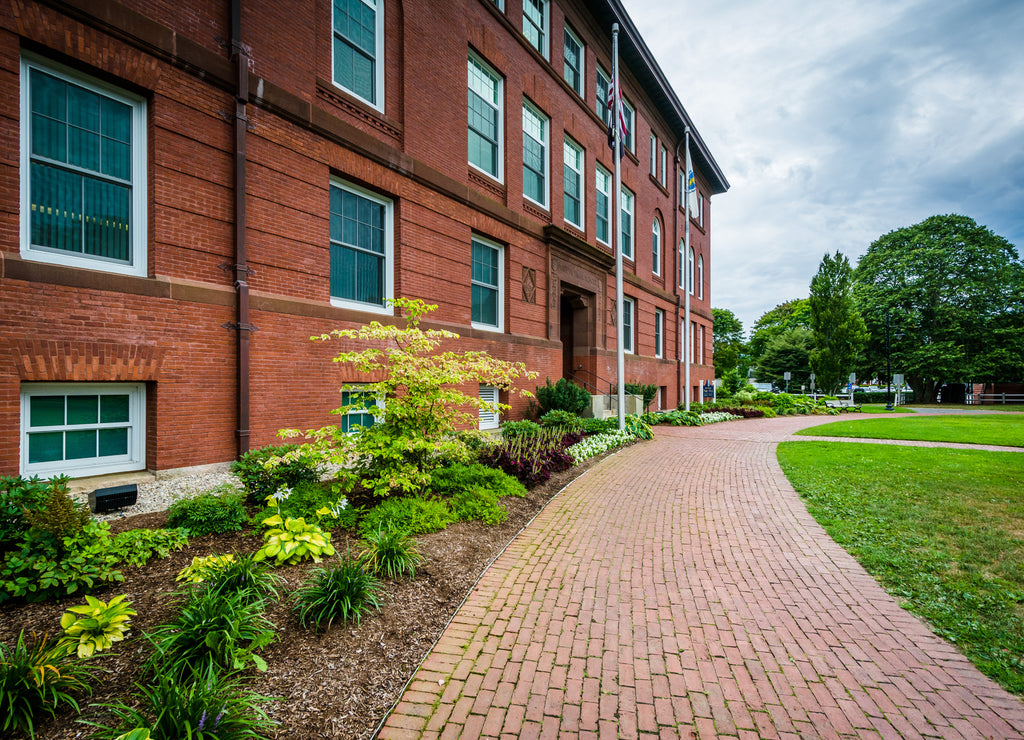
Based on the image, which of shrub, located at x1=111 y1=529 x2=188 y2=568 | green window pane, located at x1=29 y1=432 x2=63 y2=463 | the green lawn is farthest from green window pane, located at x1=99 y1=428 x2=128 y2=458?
the green lawn

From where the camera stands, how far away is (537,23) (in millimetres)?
14617

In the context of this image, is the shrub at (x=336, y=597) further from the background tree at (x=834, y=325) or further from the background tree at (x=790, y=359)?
the background tree at (x=790, y=359)

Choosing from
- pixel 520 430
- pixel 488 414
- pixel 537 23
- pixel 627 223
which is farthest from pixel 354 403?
pixel 627 223

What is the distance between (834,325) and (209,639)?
44171 millimetres

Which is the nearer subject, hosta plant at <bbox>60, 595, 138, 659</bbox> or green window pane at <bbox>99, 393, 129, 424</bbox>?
hosta plant at <bbox>60, 595, 138, 659</bbox>

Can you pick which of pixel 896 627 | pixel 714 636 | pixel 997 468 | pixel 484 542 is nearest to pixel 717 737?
pixel 714 636

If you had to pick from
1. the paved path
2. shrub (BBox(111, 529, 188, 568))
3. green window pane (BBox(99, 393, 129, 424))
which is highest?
green window pane (BBox(99, 393, 129, 424))

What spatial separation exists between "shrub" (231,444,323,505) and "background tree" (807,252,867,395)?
41713 mm

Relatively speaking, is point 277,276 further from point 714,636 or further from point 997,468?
point 997,468

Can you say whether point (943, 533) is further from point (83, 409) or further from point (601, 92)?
point (601, 92)

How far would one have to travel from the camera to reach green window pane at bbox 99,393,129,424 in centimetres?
594

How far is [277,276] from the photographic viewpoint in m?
7.52

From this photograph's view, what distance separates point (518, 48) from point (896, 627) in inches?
591

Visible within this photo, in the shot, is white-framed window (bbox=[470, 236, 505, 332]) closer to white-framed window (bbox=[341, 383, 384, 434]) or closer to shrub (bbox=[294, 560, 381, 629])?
white-framed window (bbox=[341, 383, 384, 434])
